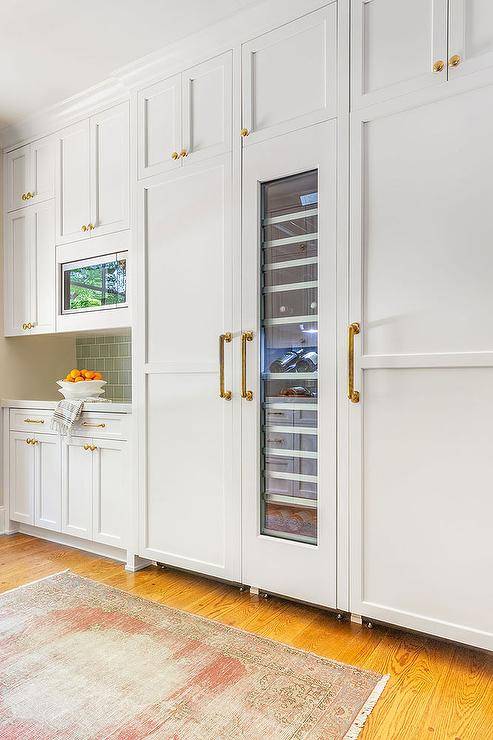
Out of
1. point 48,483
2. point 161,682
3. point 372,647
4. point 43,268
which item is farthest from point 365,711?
point 43,268

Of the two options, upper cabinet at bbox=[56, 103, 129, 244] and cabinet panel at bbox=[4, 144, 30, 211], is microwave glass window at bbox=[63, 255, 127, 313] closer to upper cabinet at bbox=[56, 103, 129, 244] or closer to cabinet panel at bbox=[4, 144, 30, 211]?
upper cabinet at bbox=[56, 103, 129, 244]

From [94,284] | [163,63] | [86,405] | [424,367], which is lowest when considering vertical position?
[86,405]

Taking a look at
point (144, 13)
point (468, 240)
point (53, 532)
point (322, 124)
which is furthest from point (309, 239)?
point (53, 532)

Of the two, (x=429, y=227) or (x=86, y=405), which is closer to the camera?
(x=429, y=227)

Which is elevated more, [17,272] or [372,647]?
[17,272]

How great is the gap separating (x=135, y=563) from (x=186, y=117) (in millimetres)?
2283

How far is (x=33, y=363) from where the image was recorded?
3.83 meters

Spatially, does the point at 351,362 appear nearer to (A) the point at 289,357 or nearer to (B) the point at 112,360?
(A) the point at 289,357

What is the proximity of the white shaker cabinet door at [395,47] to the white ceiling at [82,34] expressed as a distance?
565mm

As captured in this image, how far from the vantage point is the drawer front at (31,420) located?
3348 mm

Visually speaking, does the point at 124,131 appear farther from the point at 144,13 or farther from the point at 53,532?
the point at 53,532

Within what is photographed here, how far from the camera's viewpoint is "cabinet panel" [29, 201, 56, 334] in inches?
133

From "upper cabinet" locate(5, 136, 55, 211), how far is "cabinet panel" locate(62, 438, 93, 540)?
1.59m

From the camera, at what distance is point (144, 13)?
7.94 ft
